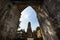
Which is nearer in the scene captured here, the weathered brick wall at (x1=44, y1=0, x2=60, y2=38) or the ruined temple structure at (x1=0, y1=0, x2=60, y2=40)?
the weathered brick wall at (x1=44, y1=0, x2=60, y2=38)

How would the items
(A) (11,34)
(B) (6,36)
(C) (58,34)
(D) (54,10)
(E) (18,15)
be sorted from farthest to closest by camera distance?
1. (E) (18,15)
2. (A) (11,34)
3. (B) (6,36)
4. (D) (54,10)
5. (C) (58,34)

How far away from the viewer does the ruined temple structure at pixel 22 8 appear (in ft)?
13.7

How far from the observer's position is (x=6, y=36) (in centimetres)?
478

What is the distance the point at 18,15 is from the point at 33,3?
91 cm

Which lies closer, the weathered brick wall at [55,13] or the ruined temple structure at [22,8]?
the weathered brick wall at [55,13]

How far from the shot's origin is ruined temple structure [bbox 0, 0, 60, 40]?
4.18 m

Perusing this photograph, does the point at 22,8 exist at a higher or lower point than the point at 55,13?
higher

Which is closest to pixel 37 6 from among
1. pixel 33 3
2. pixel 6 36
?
pixel 33 3

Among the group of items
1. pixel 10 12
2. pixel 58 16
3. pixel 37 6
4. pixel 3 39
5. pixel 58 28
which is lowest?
pixel 3 39

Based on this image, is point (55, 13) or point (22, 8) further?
point (22, 8)

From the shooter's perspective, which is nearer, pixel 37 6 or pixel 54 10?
pixel 54 10

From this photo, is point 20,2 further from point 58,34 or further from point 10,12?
point 58,34

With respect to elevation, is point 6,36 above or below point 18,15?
below

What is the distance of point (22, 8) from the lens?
6090 millimetres
